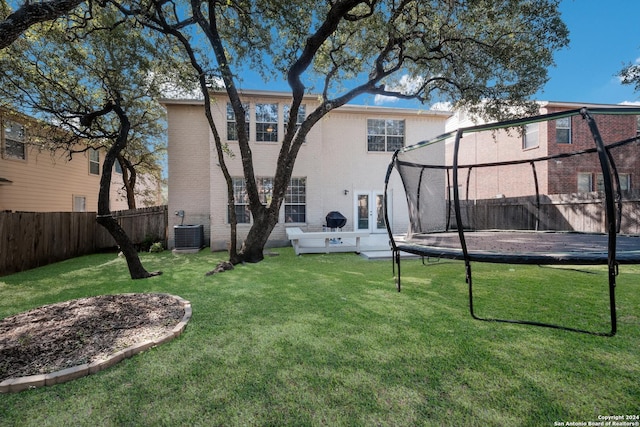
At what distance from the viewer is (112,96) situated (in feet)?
22.4

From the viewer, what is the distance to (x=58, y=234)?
7918mm

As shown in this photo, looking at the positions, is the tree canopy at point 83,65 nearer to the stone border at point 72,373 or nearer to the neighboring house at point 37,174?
the neighboring house at point 37,174

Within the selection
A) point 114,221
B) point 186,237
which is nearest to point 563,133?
point 186,237

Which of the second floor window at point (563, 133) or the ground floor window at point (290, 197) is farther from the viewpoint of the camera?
the second floor window at point (563, 133)

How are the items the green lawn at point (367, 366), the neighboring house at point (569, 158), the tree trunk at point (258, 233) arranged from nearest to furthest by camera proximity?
the green lawn at point (367, 366) → the tree trunk at point (258, 233) → the neighboring house at point (569, 158)

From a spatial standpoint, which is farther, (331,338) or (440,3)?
(440,3)

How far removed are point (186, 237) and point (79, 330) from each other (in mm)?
6917

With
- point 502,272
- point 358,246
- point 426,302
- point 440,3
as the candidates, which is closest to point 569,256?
point 426,302

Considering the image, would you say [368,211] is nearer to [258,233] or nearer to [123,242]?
[258,233]

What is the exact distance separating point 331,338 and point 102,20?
934 cm

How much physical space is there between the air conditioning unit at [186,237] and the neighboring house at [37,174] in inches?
203

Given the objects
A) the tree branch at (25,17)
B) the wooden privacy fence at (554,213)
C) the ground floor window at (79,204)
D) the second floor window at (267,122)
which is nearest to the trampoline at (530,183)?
the wooden privacy fence at (554,213)

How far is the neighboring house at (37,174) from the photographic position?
9.36m

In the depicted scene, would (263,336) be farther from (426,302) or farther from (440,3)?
(440,3)
